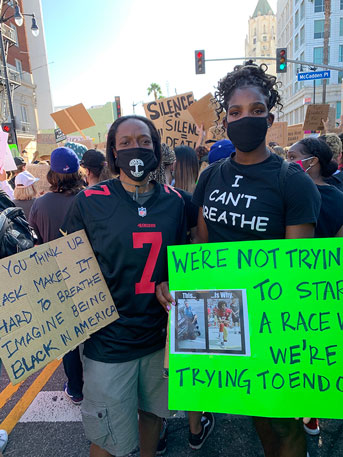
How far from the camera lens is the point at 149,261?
1.77 meters

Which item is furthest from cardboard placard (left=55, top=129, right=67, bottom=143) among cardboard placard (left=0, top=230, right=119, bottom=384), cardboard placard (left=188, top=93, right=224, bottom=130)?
cardboard placard (left=0, top=230, right=119, bottom=384)

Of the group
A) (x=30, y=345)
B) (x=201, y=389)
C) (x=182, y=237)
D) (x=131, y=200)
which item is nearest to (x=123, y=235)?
(x=131, y=200)

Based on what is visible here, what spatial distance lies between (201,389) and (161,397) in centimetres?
52

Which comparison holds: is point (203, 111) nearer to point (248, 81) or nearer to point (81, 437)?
point (248, 81)

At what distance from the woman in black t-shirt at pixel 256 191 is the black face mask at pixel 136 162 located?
1.06 feet

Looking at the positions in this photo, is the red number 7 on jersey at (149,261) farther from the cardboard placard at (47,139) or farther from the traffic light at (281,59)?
the traffic light at (281,59)

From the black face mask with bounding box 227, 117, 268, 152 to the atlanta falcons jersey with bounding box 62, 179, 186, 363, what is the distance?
21.2 inches

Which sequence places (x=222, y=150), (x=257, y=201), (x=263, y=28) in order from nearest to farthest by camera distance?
(x=257, y=201) < (x=222, y=150) < (x=263, y=28)

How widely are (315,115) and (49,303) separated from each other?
27.4ft

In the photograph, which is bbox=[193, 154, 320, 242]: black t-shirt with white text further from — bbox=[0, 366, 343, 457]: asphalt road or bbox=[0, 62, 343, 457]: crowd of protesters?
bbox=[0, 366, 343, 457]: asphalt road

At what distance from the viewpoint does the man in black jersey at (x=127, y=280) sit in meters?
1.75

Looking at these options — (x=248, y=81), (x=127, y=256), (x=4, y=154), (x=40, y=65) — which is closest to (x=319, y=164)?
(x=248, y=81)

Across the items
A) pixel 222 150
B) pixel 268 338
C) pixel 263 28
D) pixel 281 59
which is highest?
pixel 263 28

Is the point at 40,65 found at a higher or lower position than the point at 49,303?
higher
